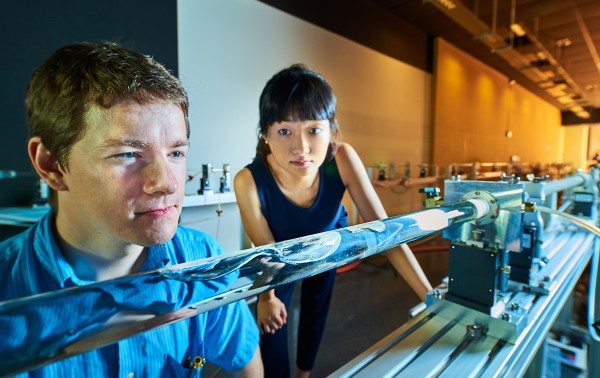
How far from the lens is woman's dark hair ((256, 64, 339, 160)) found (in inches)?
36.0

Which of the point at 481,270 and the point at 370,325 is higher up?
the point at 481,270

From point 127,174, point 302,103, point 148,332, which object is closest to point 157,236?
point 127,174

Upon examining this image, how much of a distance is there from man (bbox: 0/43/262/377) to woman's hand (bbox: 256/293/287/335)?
1.54 ft

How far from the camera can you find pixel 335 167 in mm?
1114

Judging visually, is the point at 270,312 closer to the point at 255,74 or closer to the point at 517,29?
the point at 255,74

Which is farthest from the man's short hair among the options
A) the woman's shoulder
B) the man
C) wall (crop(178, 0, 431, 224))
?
wall (crop(178, 0, 431, 224))

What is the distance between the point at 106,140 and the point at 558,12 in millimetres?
6002

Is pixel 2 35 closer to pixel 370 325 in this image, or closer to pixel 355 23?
pixel 370 325

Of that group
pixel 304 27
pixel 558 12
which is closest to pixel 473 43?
pixel 558 12

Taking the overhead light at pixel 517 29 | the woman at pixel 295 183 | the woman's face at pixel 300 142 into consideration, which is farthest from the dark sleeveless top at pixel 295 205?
the overhead light at pixel 517 29

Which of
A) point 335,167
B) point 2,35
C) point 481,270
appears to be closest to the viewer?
point 481,270

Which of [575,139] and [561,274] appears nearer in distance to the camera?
[561,274]

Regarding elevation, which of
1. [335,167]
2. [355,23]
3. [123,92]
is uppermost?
[355,23]

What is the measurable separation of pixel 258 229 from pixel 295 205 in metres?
0.16
